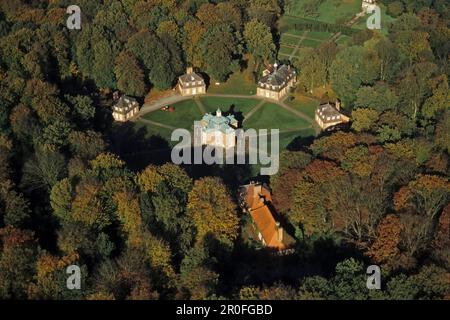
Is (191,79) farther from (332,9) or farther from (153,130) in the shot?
(332,9)

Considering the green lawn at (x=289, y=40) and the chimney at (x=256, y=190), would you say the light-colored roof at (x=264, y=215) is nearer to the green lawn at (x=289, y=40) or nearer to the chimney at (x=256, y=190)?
the chimney at (x=256, y=190)

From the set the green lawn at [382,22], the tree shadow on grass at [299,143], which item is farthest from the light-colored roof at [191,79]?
the green lawn at [382,22]

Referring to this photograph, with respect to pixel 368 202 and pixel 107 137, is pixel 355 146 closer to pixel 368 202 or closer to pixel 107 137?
pixel 368 202

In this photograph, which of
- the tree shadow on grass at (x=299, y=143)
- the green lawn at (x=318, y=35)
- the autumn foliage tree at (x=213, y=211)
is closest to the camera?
the autumn foliage tree at (x=213, y=211)

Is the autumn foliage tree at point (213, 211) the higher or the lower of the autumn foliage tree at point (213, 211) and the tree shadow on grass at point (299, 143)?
the lower

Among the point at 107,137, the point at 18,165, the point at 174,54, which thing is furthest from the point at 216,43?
the point at 18,165

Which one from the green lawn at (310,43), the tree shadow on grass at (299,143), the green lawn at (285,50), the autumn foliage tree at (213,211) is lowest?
the autumn foliage tree at (213,211)

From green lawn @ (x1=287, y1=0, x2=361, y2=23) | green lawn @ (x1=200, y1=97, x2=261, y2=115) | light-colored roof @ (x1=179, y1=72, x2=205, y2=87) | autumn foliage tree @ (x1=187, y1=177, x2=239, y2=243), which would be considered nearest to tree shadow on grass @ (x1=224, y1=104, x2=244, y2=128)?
green lawn @ (x1=200, y1=97, x2=261, y2=115)
